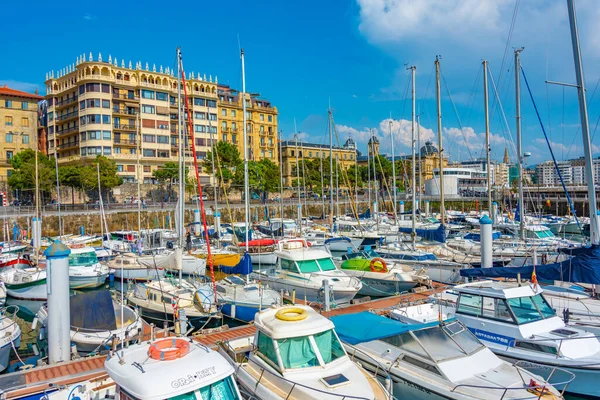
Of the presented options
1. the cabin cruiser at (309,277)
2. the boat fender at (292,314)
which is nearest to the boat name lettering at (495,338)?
the boat fender at (292,314)

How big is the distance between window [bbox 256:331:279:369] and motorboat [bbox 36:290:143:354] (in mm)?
5318

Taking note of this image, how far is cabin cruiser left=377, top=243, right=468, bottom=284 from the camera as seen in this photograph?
24156 mm

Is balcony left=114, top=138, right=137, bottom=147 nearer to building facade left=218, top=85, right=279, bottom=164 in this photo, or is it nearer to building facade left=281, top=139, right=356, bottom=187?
building facade left=218, top=85, right=279, bottom=164

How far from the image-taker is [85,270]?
27.3 metres

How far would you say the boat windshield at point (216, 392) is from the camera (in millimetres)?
7234

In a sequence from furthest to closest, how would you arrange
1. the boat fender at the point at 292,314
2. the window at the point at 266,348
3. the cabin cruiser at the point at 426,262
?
the cabin cruiser at the point at 426,262, the boat fender at the point at 292,314, the window at the point at 266,348

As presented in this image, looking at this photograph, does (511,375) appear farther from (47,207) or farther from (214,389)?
(47,207)

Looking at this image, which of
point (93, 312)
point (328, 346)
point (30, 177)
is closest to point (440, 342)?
point (328, 346)

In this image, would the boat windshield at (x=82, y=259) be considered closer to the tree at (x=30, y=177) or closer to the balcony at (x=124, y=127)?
the tree at (x=30, y=177)

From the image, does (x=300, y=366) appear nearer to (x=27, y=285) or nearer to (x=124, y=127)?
(x=27, y=285)

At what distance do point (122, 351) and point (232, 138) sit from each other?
8259 centimetres

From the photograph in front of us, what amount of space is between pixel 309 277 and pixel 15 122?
7699 cm

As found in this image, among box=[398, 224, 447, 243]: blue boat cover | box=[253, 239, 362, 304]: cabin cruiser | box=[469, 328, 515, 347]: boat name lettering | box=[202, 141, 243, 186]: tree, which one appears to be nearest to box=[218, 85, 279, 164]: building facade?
box=[202, 141, 243, 186]: tree

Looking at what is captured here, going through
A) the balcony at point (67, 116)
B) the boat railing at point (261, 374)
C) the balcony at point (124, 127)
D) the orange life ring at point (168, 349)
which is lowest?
the boat railing at point (261, 374)
